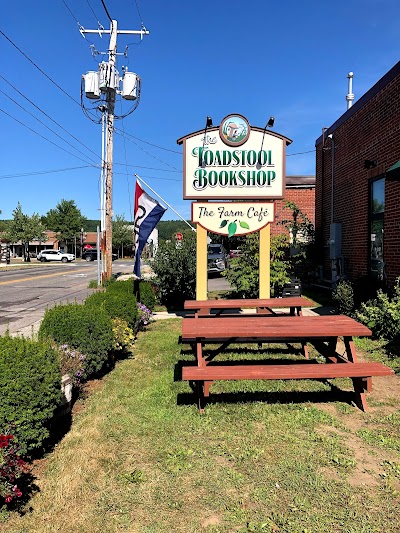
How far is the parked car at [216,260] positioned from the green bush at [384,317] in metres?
→ 12.7

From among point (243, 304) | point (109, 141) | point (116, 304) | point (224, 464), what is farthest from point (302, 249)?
point (224, 464)

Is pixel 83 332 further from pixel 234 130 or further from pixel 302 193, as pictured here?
pixel 302 193

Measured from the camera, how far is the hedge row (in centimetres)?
282

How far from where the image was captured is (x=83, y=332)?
4750 mm

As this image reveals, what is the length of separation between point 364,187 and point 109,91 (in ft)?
35.5

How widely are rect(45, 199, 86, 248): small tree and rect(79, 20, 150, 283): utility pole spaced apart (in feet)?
199

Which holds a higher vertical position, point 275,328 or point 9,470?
point 275,328

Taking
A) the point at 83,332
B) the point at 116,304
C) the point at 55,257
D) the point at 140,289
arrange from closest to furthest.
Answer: the point at 83,332, the point at 116,304, the point at 140,289, the point at 55,257

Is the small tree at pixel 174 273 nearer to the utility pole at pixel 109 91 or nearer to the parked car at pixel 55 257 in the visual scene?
the utility pole at pixel 109 91

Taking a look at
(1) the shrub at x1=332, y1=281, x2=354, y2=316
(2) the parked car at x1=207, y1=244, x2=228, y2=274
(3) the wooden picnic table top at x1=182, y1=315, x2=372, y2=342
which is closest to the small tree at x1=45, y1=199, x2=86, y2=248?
(2) the parked car at x1=207, y1=244, x2=228, y2=274

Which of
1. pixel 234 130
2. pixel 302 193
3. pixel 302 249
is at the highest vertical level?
pixel 302 193

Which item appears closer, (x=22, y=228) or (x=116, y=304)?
(x=116, y=304)

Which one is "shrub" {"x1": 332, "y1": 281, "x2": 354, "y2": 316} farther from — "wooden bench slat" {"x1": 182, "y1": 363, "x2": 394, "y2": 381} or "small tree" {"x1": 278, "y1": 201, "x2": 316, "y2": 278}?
"small tree" {"x1": 278, "y1": 201, "x2": 316, "y2": 278}

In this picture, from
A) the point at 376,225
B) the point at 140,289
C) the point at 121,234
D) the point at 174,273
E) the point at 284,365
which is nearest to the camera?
the point at 284,365
